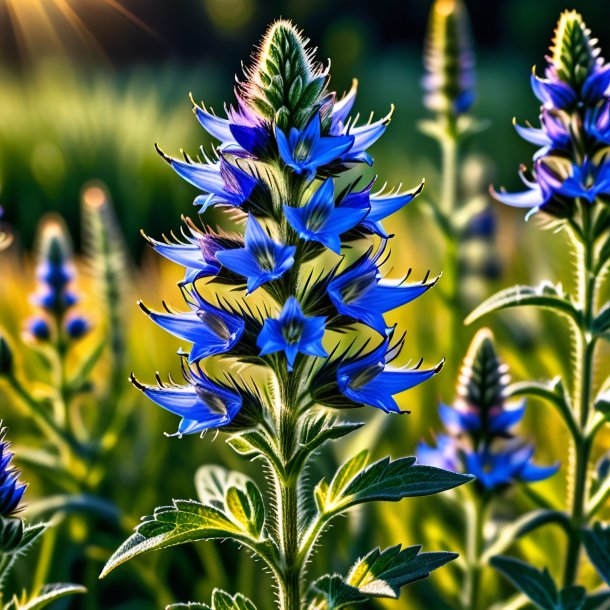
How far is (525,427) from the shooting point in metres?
3.31

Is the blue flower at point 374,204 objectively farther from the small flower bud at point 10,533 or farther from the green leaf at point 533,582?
the green leaf at point 533,582

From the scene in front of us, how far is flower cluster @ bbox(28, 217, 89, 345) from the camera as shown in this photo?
9.87ft

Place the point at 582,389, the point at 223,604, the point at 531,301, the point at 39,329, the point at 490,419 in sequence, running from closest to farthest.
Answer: the point at 223,604, the point at 531,301, the point at 582,389, the point at 490,419, the point at 39,329

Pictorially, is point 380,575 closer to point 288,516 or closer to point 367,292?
point 288,516

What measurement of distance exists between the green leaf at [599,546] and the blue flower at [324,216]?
94 cm

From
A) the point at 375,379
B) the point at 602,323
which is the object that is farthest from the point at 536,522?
the point at 375,379

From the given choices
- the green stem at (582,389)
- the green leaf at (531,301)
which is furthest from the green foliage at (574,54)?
the green leaf at (531,301)

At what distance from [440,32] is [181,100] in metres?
8.72

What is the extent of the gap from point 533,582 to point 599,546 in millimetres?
164

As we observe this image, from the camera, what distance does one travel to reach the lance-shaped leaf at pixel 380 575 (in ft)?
4.96

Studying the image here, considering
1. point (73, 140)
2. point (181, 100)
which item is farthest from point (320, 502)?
point (181, 100)

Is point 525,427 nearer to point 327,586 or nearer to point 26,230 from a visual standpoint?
point 327,586

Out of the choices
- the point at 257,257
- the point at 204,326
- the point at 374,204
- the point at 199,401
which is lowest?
the point at 199,401

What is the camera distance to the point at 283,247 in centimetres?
149
